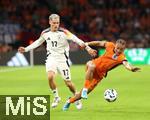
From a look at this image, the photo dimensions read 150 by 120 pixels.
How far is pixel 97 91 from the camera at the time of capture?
18.8 metres

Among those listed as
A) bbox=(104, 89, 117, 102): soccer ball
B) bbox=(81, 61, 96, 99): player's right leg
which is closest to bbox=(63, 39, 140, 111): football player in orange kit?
bbox=(81, 61, 96, 99): player's right leg

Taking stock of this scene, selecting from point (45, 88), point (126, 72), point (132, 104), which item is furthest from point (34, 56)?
point (132, 104)

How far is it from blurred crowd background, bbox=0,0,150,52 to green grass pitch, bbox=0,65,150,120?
169 inches

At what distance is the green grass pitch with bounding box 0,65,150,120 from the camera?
12.9 m

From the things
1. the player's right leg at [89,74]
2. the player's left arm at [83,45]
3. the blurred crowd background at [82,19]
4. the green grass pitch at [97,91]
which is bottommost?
the green grass pitch at [97,91]

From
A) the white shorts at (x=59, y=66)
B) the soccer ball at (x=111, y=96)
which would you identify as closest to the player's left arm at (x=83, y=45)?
the white shorts at (x=59, y=66)

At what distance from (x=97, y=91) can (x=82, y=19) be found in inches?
724

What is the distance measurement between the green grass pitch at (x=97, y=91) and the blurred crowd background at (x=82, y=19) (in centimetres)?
430

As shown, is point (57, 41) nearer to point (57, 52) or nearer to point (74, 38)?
point (57, 52)

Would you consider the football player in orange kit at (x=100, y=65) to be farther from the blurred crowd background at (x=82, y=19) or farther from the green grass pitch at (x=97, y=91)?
the blurred crowd background at (x=82, y=19)

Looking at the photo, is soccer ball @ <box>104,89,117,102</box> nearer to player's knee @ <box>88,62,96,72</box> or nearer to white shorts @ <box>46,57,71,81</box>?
player's knee @ <box>88,62,96,72</box>

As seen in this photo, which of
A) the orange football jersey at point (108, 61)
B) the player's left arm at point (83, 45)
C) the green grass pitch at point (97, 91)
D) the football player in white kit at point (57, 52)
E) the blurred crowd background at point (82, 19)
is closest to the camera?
the green grass pitch at point (97, 91)

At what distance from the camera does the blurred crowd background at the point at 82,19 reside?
115 feet

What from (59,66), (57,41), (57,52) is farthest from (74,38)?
(59,66)
